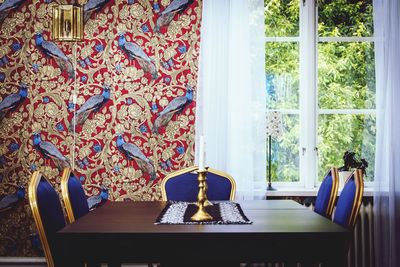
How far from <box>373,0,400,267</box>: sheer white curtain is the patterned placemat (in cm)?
144

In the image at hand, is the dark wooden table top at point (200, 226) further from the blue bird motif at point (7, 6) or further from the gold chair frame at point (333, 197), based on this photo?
the blue bird motif at point (7, 6)

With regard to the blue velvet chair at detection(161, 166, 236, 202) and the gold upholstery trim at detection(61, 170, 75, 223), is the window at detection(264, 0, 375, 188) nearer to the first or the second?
the blue velvet chair at detection(161, 166, 236, 202)

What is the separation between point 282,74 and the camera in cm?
378

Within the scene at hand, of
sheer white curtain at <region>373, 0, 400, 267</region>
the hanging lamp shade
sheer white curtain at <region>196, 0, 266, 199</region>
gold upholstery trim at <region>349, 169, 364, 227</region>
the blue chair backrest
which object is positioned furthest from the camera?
the hanging lamp shade

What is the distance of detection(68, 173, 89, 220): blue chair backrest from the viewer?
Result: 249cm

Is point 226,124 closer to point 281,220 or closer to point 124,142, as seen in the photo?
point 124,142

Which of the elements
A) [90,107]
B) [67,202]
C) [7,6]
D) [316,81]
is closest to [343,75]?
[316,81]

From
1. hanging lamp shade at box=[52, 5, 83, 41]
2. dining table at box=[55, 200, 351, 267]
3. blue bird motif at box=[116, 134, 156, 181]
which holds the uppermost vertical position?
hanging lamp shade at box=[52, 5, 83, 41]

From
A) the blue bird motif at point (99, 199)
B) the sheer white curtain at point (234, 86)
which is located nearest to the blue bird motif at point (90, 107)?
the blue bird motif at point (99, 199)

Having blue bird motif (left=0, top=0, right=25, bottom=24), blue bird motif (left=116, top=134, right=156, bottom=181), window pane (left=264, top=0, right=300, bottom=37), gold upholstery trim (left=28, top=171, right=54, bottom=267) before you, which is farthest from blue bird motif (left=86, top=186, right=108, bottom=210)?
window pane (left=264, top=0, right=300, bottom=37)

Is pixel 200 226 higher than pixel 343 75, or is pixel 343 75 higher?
pixel 343 75

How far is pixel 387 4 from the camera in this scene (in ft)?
11.6

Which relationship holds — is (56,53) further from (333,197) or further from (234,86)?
(333,197)

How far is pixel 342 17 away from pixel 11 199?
300cm
